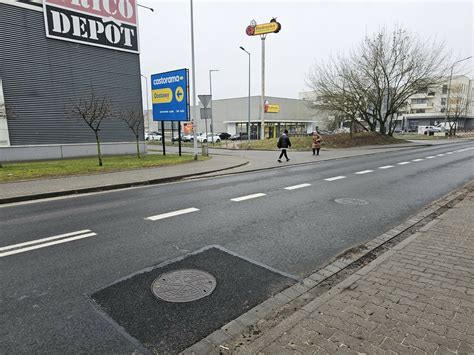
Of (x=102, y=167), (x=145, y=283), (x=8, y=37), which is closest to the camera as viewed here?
(x=145, y=283)

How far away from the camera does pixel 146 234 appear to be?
5559 mm

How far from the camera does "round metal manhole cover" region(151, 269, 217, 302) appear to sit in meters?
3.44

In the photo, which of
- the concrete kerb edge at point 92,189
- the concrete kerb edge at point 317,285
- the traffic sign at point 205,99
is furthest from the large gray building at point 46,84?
the concrete kerb edge at point 317,285

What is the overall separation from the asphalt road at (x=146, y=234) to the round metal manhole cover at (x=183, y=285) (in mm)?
545

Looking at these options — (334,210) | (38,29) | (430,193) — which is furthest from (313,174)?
(38,29)

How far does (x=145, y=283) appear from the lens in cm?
372

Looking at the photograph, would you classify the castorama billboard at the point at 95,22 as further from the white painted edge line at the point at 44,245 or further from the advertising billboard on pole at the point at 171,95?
the white painted edge line at the point at 44,245

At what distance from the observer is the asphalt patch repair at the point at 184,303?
9.20ft

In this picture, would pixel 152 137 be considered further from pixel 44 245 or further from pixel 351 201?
pixel 44 245

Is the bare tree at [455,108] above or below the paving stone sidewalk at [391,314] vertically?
above

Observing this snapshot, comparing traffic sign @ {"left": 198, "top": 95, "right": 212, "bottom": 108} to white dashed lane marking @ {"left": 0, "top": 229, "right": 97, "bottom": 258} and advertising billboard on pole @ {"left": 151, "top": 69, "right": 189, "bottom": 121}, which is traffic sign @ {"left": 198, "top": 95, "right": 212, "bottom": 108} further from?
white dashed lane marking @ {"left": 0, "top": 229, "right": 97, "bottom": 258}

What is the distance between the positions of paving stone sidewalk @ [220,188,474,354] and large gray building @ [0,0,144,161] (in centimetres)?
1819

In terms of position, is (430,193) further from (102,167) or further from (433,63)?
(433,63)

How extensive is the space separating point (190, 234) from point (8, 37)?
1884 cm
